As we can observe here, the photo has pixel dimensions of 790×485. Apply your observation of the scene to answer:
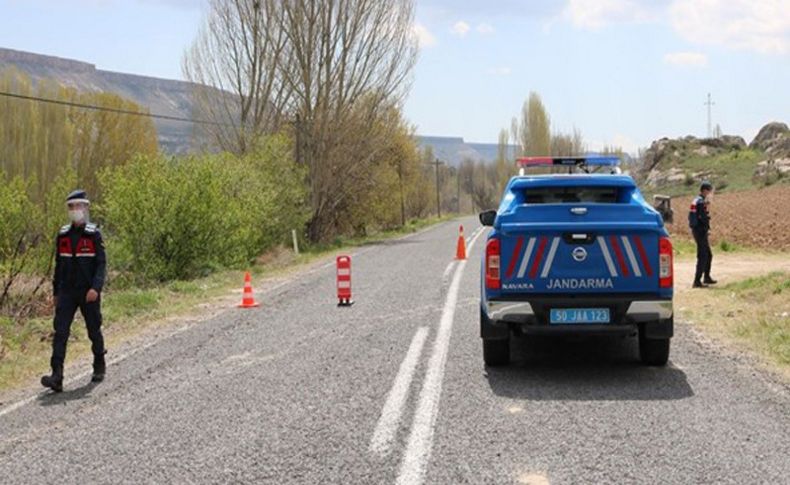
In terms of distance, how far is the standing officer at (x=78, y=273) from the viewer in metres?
8.01

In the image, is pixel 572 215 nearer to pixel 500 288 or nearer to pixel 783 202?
pixel 500 288

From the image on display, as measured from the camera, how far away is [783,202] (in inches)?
1694

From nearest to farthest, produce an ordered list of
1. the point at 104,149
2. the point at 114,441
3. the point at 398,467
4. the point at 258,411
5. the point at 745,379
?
the point at 398,467, the point at 114,441, the point at 258,411, the point at 745,379, the point at 104,149

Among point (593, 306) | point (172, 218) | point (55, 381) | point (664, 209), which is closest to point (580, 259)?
point (593, 306)

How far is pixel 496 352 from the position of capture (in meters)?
7.96

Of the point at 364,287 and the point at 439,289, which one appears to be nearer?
the point at 439,289

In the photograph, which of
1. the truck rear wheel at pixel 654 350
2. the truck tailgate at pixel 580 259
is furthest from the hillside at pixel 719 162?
the truck tailgate at pixel 580 259

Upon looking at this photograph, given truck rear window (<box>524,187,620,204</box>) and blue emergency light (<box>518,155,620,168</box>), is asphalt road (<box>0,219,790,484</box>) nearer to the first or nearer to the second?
truck rear window (<box>524,187,620,204</box>)

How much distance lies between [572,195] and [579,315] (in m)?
2.05

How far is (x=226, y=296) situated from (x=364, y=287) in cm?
277

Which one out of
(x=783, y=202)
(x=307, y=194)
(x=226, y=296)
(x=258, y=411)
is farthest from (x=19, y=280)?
(x=783, y=202)

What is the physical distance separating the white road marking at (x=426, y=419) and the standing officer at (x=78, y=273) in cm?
345

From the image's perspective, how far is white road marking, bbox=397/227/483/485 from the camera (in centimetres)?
489

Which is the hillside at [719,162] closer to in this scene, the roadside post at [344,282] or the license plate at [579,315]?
the roadside post at [344,282]
